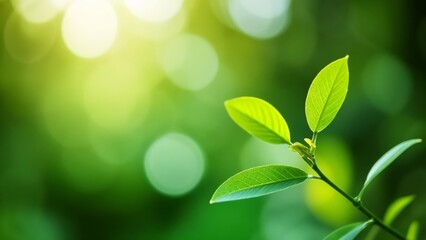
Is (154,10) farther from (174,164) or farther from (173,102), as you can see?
(174,164)

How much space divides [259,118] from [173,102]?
2203 mm

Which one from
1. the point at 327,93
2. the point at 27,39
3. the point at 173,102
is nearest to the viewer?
the point at 327,93

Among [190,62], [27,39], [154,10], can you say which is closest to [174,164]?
[190,62]

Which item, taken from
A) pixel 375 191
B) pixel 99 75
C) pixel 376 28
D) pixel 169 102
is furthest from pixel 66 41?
pixel 375 191

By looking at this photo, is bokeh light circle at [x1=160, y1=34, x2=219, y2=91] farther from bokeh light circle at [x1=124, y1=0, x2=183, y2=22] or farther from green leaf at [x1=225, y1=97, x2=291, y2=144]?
green leaf at [x1=225, y1=97, x2=291, y2=144]

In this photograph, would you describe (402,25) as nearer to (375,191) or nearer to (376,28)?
(376,28)

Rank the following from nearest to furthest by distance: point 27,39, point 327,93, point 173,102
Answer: point 327,93
point 27,39
point 173,102

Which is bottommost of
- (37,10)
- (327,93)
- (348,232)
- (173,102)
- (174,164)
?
(348,232)

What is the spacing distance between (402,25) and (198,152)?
1085 mm

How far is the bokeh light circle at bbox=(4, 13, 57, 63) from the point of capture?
2395 millimetres

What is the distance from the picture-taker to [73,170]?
8.06 feet

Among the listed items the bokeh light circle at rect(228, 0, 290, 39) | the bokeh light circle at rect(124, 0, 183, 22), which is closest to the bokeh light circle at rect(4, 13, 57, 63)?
the bokeh light circle at rect(124, 0, 183, 22)

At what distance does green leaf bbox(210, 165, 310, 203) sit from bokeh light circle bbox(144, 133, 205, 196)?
6.18ft

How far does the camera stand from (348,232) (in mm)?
437
